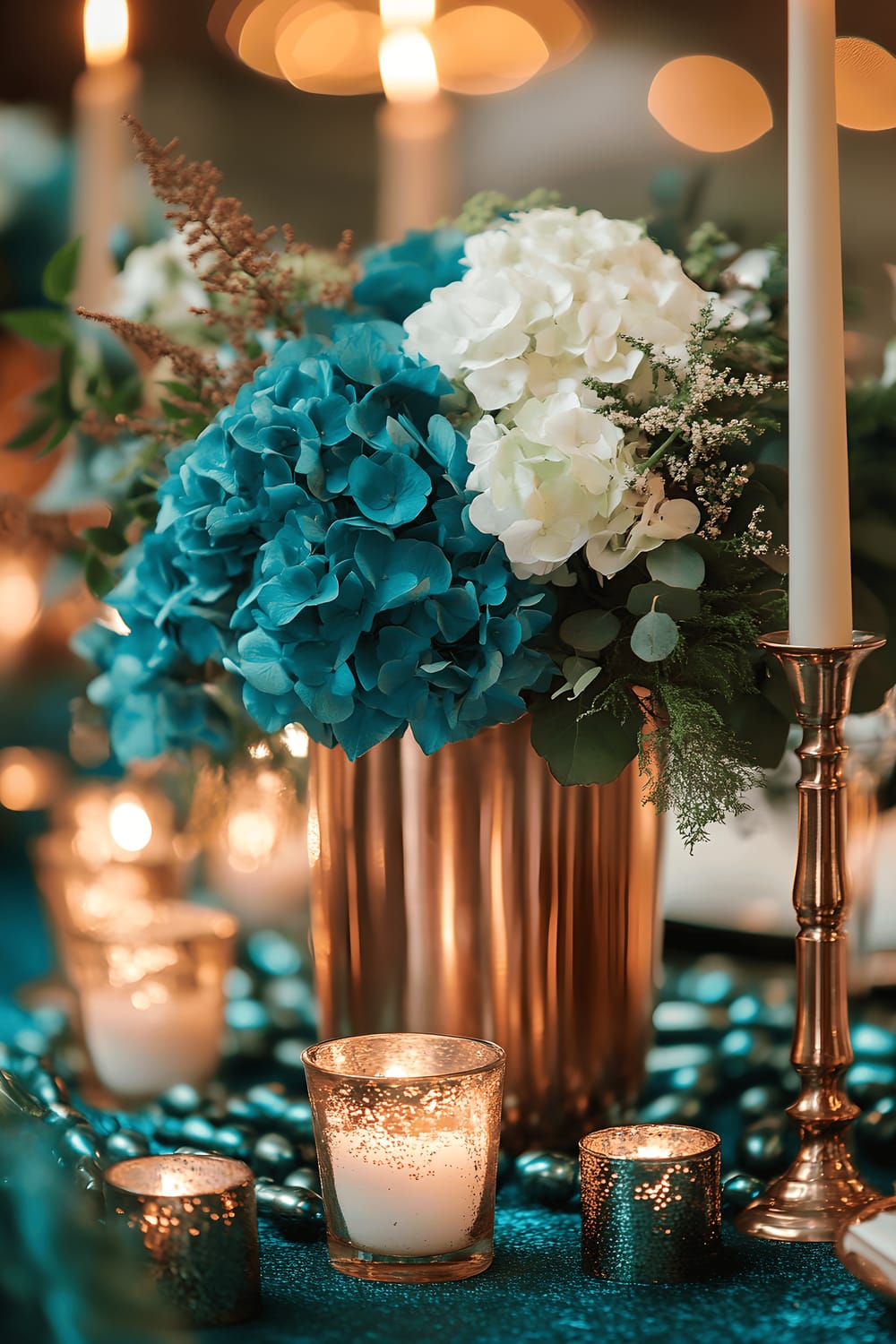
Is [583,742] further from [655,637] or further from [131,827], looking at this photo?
[131,827]

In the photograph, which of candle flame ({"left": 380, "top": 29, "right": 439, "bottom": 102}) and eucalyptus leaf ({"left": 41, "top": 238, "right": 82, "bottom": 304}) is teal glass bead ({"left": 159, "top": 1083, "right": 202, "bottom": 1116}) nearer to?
eucalyptus leaf ({"left": 41, "top": 238, "right": 82, "bottom": 304})

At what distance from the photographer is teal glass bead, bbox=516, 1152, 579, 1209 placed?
21.0 inches

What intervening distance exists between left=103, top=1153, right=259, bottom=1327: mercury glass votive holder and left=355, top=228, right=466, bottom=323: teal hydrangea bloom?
37 cm

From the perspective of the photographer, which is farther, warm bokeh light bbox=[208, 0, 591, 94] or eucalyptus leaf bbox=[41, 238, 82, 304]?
warm bokeh light bbox=[208, 0, 591, 94]

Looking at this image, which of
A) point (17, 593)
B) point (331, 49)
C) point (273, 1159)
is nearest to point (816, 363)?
point (273, 1159)

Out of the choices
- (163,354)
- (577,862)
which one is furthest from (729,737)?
(163,354)

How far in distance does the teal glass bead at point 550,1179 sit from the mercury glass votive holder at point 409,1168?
7cm

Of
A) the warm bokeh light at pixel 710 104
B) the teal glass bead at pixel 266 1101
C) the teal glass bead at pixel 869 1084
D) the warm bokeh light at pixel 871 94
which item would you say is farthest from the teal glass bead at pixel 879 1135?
the warm bokeh light at pixel 710 104

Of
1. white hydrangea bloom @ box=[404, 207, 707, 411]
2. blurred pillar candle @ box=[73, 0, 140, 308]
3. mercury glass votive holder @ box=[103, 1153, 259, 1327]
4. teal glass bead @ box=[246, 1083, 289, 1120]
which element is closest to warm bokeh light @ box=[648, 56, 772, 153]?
blurred pillar candle @ box=[73, 0, 140, 308]

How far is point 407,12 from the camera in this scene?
4.19ft

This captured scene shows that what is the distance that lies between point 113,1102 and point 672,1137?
1.09 feet

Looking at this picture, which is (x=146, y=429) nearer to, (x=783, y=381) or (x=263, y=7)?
(x=783, y=381)

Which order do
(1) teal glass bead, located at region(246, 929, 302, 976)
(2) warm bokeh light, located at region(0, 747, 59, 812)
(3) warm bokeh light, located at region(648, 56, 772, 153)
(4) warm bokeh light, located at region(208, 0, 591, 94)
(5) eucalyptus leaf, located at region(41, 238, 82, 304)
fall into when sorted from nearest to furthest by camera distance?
1. (5) eucalyptus leaf, located at region(41, 238, 82, 304)
2. (1) teal glass bead, located at region(246, 929, 302, 976)
3. (3) warm bokeh light, located at region(648, 56, 772, 153)
4. (2) warm bokeh light, located at region(0, 747, 59, 812)
5. (4) warm bokeh light, located at region(208, 0, 591, 94)

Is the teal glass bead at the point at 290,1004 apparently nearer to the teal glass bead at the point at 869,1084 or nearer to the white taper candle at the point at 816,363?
the teal glass bead at the point at 869,1084
